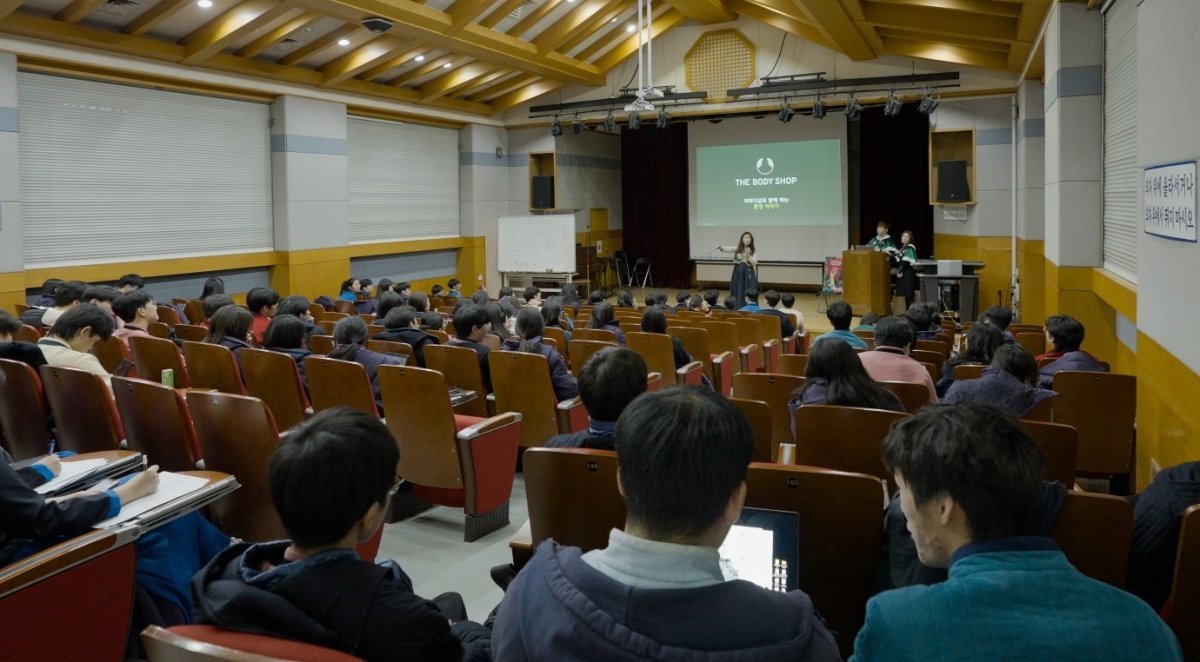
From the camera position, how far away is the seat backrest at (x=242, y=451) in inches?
121

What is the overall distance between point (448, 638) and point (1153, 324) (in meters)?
4.20

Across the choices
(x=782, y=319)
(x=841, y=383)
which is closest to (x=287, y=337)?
(x=841, y=383)

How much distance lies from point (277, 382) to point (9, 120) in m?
6.72

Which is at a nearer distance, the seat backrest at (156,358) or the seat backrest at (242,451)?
the seat backrest at (242,451)

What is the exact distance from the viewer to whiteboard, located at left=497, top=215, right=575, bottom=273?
603 inches

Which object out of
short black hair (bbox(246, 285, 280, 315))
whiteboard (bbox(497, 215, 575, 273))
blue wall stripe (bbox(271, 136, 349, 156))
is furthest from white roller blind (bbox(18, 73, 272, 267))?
whiteboard (bbox(497, 215, 575, 273))

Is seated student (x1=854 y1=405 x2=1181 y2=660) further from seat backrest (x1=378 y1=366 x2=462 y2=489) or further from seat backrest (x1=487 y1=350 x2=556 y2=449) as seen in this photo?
seat backrest (x1=487 y1=350 x2=556 y2=449)

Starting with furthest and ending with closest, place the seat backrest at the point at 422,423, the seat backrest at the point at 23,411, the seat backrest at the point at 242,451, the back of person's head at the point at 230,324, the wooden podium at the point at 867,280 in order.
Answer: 1. the wooden podium at the point at 867,280
2. the back of person's head at the point at 230,324
3. the seat backrest at the point at 422,423
4. the seat backrest at the point at 23,411
5. the seat backrest at the point at 242,451

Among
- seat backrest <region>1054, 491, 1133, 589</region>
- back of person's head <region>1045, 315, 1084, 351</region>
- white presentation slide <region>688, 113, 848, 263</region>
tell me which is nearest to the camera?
seat backrest <region>1054, 491, 1133, 589</region>

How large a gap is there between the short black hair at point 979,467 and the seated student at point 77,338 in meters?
3.89

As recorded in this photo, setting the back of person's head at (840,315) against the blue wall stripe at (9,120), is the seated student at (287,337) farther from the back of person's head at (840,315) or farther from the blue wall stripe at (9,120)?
the blue wall stripe at (9,120)

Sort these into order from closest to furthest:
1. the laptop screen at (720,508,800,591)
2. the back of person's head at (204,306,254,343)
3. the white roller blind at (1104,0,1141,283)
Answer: the laptop screen at (720,508,800,591), the back of person's head at (204,306,254,343), the white roller blind at (1104,0,1141,283)

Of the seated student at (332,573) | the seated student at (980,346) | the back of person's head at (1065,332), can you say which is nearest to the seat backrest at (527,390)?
the seated student at (980,346)

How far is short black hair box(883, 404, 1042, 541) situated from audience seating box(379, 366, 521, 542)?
8.29 ft
